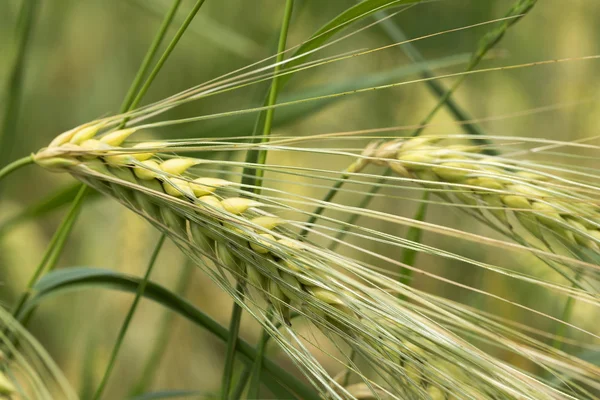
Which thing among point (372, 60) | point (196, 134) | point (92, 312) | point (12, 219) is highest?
point (372, 60)

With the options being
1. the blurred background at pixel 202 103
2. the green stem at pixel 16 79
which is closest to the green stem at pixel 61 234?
the green stem at pixel 16 79

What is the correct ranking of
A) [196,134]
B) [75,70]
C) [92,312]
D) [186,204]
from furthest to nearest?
[75,70] < [92,312] < [196,134] < [186,204]

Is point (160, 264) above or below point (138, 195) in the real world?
below

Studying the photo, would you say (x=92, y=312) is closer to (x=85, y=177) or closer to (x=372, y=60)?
(x=85, y=177)

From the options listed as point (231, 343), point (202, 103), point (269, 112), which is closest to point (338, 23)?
point (269, 112)

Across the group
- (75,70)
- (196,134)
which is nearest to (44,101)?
(75,70)

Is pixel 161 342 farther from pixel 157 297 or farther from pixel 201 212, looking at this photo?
pixel 201 212
